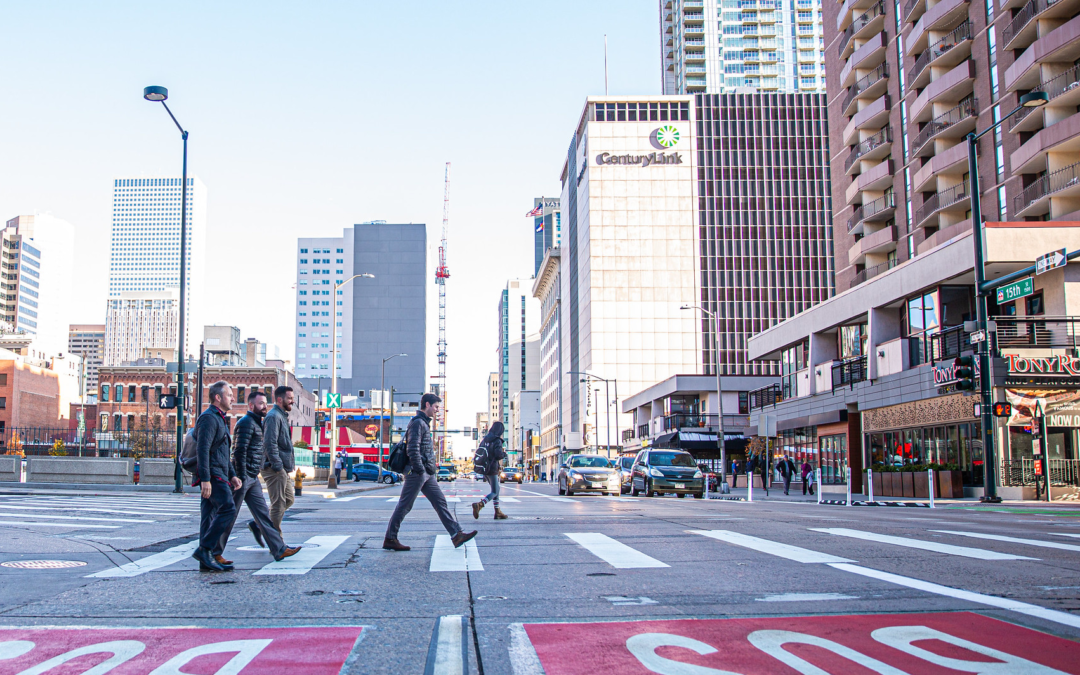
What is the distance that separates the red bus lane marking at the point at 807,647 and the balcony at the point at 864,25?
55042 millimetres

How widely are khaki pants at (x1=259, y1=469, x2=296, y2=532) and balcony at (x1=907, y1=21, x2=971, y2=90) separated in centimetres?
4477

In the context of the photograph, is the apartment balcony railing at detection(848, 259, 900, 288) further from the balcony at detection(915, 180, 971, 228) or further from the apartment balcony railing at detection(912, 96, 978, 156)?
the apartment balcony railing at detection(912, 96, 978, 156)

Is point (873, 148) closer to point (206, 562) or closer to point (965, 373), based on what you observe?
point (965, 373)

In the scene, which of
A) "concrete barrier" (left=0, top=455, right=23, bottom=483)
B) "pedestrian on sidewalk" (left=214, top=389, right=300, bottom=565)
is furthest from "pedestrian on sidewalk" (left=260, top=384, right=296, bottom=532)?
"concrete barrier" (left=0, top=455, right=23, bottom=483)

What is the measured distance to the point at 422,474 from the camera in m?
10.3

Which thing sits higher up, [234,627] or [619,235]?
[619,235]

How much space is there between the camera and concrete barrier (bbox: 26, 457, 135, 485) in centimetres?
3244

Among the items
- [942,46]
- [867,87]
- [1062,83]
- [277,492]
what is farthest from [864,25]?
[277,492]

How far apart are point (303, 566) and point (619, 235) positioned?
326 feet

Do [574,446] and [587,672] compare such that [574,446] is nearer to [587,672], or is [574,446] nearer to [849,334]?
[849,334]

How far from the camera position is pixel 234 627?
5676mm

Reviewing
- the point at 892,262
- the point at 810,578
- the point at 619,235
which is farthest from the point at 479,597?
the point at 619,235

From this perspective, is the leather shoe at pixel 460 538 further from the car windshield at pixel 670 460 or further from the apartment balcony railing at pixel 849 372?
the apartment balcony railing at pixel 849 372

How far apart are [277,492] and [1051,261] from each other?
1932cm
